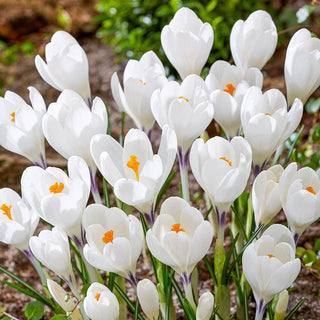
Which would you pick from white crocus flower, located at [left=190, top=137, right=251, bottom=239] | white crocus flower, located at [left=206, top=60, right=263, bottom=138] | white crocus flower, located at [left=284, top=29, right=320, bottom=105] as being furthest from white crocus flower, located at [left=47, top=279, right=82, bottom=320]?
white crocus flower, located at [left=284, top=29, right=320, bottom=105]

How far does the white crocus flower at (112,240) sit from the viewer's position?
818mm

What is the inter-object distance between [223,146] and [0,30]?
2375mm

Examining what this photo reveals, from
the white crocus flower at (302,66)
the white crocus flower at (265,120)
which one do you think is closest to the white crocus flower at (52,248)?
the white crocus flower at (265,120)

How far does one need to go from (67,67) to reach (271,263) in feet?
1.63

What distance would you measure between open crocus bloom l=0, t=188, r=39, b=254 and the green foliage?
4.69 ft

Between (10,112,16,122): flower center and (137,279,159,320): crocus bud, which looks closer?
(137,279,159,320): crocus bud

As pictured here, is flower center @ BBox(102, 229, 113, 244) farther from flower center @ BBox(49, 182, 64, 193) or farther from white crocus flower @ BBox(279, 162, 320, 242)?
white crocus flower @ BBox(279, 162, 320, 242)

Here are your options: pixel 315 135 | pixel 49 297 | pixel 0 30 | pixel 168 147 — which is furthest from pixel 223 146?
pixel 0 30

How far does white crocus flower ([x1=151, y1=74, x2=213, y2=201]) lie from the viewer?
0.91m

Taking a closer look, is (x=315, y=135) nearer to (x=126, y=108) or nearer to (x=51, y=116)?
(x=126, y=108)

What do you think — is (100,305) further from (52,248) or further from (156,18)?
(156,18)

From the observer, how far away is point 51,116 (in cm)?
91

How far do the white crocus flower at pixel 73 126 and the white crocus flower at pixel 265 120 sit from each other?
229mm

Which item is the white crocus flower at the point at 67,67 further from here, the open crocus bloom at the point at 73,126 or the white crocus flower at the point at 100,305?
the white crocus flower at the point at 100,305
